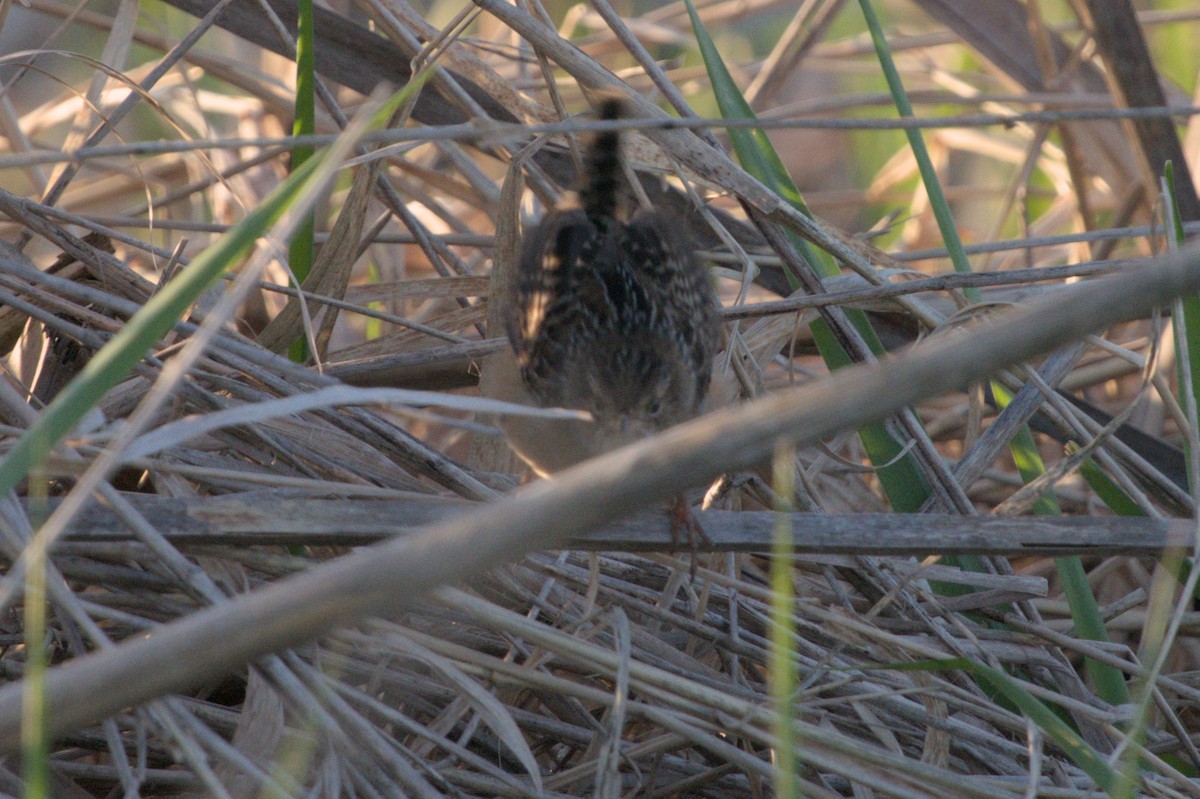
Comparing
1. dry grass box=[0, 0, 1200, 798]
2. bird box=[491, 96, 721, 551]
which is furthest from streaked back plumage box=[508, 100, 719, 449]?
dry grass box=[0, 0, 1200, 798]

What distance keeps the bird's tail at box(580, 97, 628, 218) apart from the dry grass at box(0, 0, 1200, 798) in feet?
0.29

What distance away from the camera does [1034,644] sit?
2328 mm

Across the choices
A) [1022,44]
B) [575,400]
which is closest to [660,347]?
[575,400]

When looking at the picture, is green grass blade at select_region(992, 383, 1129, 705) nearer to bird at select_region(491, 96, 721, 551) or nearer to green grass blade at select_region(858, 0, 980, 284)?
green grass blade at select_region(858, 0, 980, 284)

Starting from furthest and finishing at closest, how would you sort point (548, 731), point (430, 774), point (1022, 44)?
point (1022, 44) → point (548, 731) → point (430, 774)

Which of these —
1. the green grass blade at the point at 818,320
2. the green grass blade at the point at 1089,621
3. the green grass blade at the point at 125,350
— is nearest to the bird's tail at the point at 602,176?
the green grass blade at the point at 818,320

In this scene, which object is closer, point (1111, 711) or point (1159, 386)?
point (1111, 711)

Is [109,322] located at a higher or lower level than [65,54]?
lower

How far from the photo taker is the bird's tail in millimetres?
2486

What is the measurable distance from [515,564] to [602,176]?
86cm

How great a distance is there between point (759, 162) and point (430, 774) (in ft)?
4.97

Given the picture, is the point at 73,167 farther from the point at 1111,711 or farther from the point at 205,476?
the point at 1111,711

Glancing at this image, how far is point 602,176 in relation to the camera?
2.55m

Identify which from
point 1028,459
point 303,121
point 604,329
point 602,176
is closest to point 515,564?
point 604,329
